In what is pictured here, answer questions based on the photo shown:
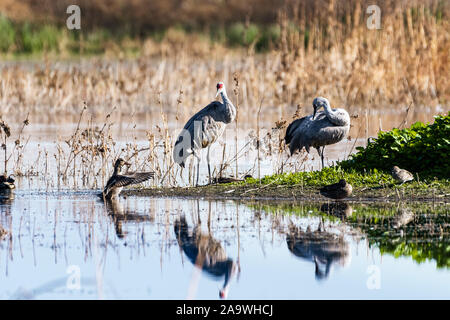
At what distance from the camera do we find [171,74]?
928 inches

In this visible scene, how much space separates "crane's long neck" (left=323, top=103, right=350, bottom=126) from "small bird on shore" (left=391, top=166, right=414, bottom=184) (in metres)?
2.09

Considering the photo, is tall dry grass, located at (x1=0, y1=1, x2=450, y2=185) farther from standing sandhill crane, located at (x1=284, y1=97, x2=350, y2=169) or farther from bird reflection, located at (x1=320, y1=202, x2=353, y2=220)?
bird reflection, located at (x1=320, y1=202, x2=353, y2=220)

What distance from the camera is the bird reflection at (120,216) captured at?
9172 mm

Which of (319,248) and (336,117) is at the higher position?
(336,117)

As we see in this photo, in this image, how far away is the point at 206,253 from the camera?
8109 mm

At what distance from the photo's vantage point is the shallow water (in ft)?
22.9

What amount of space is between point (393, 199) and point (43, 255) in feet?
14.2

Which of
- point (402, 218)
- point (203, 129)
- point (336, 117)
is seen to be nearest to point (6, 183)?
point (203, 129)

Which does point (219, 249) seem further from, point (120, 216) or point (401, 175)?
point (401, 175)

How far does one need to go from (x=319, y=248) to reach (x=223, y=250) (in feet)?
2.69

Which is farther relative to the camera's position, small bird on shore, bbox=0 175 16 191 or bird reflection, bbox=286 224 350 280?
small bird on shore, bbox=0 175 16 191

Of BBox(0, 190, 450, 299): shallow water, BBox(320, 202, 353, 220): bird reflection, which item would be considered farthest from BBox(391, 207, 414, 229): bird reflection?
BBox(320, 202, 353, 220): bird reflection

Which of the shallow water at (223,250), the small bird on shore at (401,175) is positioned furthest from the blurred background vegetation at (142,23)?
the shallow water at (223,250)
